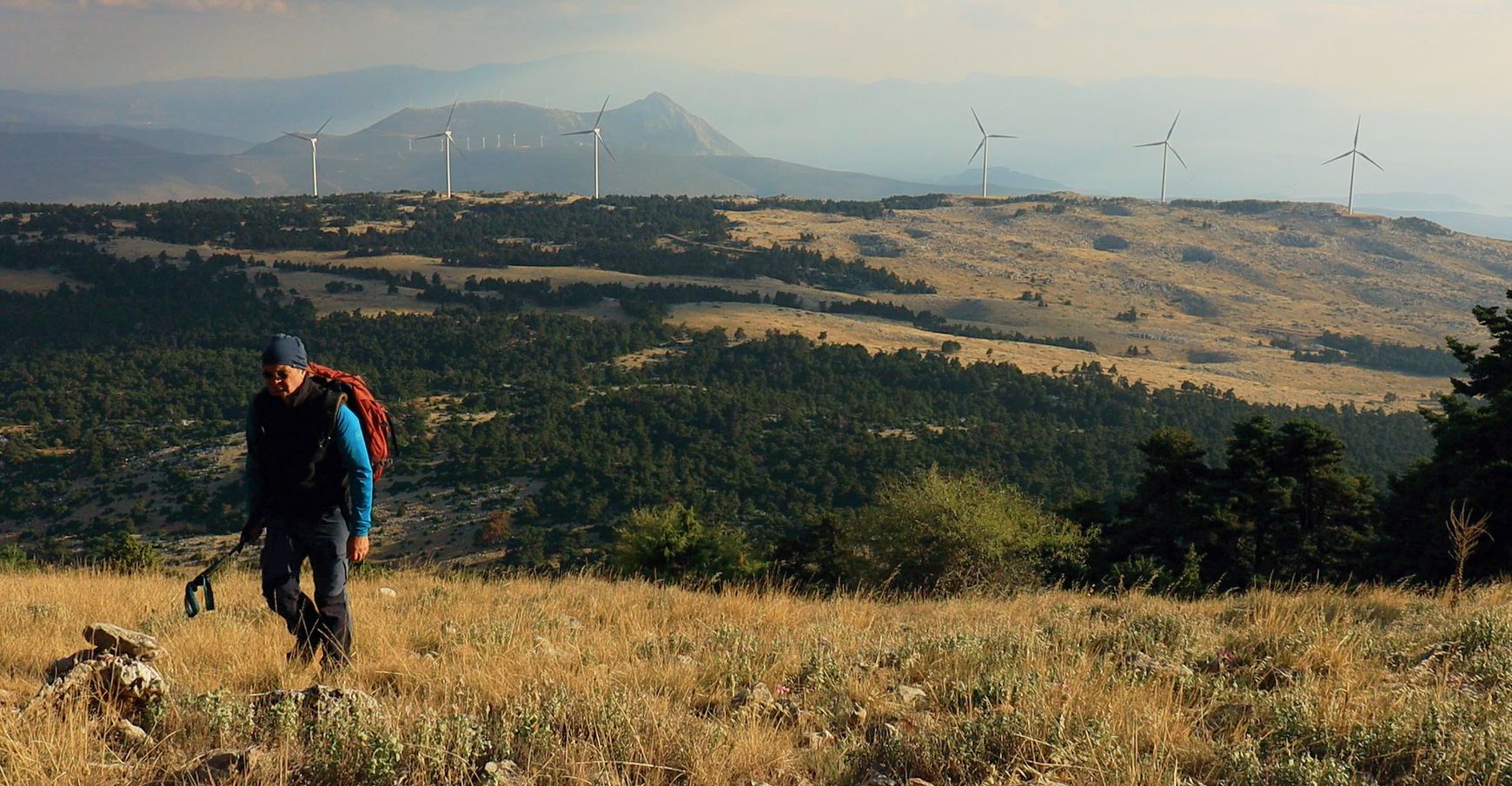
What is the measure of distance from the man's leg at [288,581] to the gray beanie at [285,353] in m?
0.94

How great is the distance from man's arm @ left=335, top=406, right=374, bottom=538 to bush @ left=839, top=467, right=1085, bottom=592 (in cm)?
1626

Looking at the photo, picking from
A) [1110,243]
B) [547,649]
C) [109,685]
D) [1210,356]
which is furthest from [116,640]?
[1110,243]

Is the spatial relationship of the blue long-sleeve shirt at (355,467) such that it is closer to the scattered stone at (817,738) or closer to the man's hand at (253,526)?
the man's hand at (253,526)

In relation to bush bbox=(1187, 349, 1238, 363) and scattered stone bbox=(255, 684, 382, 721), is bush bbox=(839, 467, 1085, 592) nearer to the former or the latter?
scattered stone bbox=(255, 684, 382, 721)

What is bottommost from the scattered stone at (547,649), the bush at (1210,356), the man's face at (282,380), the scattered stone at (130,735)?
the bush at (1210,356)

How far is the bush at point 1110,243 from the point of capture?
5910 inches

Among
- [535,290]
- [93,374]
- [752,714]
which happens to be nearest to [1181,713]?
[752,714]

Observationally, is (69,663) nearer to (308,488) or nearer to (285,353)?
(308,488)

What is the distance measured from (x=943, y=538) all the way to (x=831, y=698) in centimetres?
1798

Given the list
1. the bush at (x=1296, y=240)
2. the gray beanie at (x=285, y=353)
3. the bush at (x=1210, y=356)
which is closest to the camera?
the gray beanie at (x=285, y=353)

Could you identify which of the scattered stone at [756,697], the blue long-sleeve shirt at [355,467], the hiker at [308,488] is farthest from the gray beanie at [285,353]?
the scattered stone at [756,697]

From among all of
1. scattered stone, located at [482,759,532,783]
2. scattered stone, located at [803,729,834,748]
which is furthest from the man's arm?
scattered stone, located at [803,729,834,748]

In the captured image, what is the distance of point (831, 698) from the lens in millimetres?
5520

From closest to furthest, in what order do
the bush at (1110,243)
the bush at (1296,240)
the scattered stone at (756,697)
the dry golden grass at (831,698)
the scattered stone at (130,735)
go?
the dry golden grass at (831,698) → the scattered stone at (130,735) → the scattered stone at (756,697) → the bush at (1110,243) → the bush at (1296,240)
